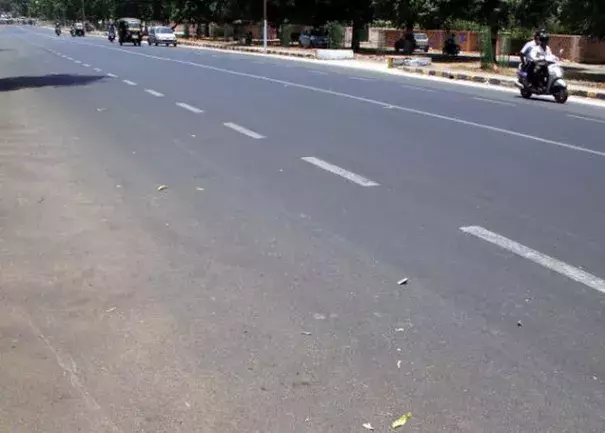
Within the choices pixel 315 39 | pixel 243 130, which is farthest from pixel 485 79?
pixel 315 39

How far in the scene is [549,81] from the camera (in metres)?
Answer: 19.3

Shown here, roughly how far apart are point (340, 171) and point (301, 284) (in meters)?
3.91

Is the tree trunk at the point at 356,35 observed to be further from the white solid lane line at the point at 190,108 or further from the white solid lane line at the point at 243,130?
the white solid lane line at the point at 243,130

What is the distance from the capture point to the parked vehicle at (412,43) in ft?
166

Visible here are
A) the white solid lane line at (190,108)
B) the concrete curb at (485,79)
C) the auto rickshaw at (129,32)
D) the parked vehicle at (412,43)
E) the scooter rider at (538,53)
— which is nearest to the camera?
the white solid lane line at (190,108)

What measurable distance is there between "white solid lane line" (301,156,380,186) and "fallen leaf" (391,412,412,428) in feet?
16.4

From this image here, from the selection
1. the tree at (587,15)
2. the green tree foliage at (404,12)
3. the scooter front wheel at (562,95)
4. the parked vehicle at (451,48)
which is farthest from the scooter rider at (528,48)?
the parked vehicle at (451,48)

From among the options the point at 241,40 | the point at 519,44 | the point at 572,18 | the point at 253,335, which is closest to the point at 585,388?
the point at 253,335

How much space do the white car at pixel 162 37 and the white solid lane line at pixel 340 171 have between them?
53131 millimetres

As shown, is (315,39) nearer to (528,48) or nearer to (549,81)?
(528,48)

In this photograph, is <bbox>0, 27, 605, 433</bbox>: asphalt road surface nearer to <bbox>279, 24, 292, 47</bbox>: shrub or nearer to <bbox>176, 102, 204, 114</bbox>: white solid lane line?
<bbox>176, 102, 204, 114</bbox>: white solid lane line

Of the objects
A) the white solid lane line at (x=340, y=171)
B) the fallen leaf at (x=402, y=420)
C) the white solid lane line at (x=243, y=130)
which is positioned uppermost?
the white solid lane line at (x=243, y=130)

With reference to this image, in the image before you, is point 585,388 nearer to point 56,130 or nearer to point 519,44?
point 56,130

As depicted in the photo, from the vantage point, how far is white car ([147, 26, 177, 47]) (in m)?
60.4
